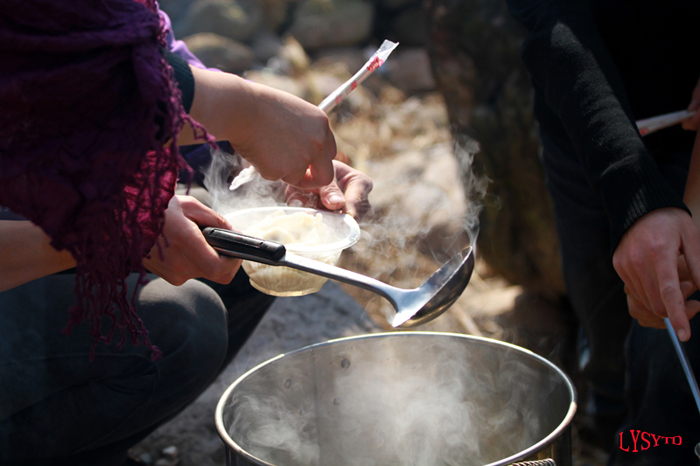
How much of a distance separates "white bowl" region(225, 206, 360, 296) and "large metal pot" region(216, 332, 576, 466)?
144 millimetres

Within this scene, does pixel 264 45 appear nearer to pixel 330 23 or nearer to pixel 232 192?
pixel 330 23

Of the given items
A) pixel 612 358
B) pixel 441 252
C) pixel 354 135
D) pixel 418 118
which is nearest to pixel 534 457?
pixel 612 358

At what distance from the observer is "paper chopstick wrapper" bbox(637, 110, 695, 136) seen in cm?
129

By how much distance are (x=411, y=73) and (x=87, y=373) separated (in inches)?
201

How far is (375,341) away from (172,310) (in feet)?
1.40

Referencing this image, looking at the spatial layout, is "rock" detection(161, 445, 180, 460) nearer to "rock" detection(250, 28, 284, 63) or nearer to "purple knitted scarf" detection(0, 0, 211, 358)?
"purple knitted scarf" detection(0, 0, 211, 358)

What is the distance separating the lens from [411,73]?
226 inches

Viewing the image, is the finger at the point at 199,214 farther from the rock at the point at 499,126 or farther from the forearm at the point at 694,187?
the rock at the point at 499,126

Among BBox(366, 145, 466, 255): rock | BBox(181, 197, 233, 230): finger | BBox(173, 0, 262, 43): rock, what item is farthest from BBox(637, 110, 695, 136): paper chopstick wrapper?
BBox(173, 0, 262, 43): rock

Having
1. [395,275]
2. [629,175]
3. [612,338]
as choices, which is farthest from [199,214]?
[395,275]

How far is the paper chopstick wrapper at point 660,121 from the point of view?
1287mm

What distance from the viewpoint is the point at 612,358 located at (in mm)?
1824

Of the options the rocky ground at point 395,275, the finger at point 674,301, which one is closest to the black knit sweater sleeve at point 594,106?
the finger at point 674,301

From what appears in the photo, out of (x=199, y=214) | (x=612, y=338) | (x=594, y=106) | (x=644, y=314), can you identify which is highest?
(x=594, y=106)
